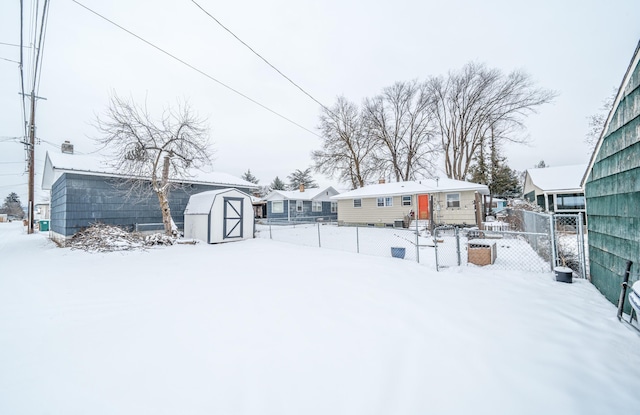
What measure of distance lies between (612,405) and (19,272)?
33.9ft

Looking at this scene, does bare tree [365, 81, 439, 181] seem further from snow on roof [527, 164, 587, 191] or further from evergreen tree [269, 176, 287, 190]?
evergreen tree [269, 176, 287, 190]

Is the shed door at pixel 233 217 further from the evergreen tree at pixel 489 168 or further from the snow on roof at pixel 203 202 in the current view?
the evergreen tree at pixel 489 168

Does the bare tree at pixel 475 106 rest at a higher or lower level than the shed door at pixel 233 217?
higher

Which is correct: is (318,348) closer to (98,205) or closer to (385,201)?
(98,205)

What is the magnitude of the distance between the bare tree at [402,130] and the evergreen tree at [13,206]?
3093 inches

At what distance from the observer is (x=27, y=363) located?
90.6 inches

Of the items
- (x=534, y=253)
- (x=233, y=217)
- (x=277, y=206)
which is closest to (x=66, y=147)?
(x=233, y=217)

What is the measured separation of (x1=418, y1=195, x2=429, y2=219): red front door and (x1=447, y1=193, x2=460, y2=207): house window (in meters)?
1.35

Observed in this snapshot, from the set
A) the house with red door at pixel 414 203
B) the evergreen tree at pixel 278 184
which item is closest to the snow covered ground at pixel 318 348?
the house with red door at pixel 414 203

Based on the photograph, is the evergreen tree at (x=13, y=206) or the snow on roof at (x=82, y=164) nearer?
the snow on roof at (x=82, y=164)

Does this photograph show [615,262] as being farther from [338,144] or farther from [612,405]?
[338,144]

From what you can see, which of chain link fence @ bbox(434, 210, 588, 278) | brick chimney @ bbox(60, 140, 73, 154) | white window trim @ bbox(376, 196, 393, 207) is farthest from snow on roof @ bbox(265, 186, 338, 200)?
chain link fence @ bbox(434, 210, 588, 278)

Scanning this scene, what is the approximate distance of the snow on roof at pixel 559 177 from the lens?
19.2 metres

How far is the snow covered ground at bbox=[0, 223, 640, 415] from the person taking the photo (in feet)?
5.96
